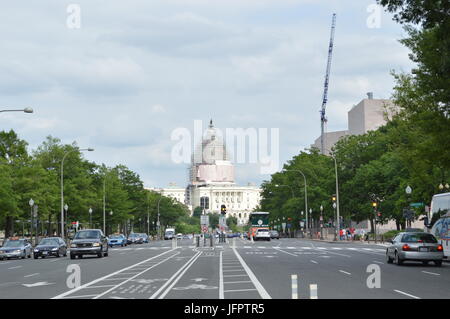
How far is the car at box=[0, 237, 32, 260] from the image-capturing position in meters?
48.0

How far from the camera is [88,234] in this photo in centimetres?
4425

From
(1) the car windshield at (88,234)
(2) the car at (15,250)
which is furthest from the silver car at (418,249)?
(2) the car at (15,250)

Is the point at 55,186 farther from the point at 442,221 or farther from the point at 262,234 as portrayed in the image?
the point at 442,221

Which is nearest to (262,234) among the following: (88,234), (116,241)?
(116,241)

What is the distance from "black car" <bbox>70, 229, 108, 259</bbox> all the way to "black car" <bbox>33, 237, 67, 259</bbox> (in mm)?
3872

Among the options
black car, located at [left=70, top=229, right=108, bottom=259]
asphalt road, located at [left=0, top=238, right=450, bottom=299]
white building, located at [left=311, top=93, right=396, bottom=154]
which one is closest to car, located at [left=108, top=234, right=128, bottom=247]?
black car, located at [left=70, top=229, right=108, bottom=259]

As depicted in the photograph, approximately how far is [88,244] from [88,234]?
6.02 ft

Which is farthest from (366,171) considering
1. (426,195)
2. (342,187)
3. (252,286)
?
(252,286)

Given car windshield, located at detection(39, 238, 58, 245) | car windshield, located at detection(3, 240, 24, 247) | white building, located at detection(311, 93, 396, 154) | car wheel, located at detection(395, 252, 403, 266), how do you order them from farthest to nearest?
white building, located at detection(311, 93, 396, 154) < car windshield, located at detection(3, 240, 24, 247) < car windshield, located at detection(39, 238, 58, 245) < car wheel, located at detection(395, 252, 403, 266)

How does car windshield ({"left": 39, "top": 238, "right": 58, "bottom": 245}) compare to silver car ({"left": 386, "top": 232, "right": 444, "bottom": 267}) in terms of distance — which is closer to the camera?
silver car ({"left": 386, "top": 232, "right": 444, "bottom": 267})

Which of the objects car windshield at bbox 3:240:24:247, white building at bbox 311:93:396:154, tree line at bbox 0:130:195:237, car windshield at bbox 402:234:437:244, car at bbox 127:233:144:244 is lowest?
car at bbox 127:233:144:244

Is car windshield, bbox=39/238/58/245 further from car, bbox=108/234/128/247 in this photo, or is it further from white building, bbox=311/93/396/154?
white building, bbox=311/93/396/154
